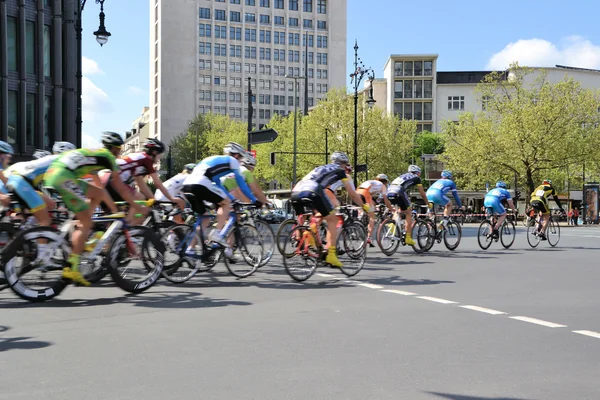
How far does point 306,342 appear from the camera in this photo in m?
6.09

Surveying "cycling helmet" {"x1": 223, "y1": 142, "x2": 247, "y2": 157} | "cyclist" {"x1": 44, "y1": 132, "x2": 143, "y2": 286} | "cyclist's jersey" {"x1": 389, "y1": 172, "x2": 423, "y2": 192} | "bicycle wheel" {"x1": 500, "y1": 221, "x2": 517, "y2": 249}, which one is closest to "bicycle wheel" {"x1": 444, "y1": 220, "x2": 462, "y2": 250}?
"bicycle wheel" {"x1": 500, "y1": 221, "x2": 517, "y2": 249}

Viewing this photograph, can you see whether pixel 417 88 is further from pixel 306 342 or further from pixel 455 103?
pixel 306 342

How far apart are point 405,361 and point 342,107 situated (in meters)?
61.5

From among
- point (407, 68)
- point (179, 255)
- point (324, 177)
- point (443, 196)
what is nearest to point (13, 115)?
point (443, 196)

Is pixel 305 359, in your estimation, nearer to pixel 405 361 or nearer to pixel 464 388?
pixel 405 361

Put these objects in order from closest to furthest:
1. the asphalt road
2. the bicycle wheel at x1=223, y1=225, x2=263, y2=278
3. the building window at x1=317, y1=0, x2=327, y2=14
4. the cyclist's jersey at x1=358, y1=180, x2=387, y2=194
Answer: the asphalt road
the bicycle wheel at x1=223, y1=225, x2=263, y2=278
the cyclist's jersey at x1=358, y1=180, x2=387, y2=194
the building window at x1=317, y1=0, x2=327, y2=14

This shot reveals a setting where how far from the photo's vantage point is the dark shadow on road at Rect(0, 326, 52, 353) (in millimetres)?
Result: 5785

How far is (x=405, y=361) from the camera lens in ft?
17.7

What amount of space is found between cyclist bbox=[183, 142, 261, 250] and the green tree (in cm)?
4682

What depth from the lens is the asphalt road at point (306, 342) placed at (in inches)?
182

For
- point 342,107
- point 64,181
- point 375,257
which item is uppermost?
point 342,107

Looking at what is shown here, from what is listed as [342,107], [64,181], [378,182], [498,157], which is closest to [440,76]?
[342,107]

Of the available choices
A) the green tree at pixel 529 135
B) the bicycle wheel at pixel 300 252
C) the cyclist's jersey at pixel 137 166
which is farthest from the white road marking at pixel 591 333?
the green tree at pixel 529 135

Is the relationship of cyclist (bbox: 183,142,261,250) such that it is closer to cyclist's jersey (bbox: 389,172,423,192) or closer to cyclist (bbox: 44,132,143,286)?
cyclist (bbox: 44,132,143,286)
